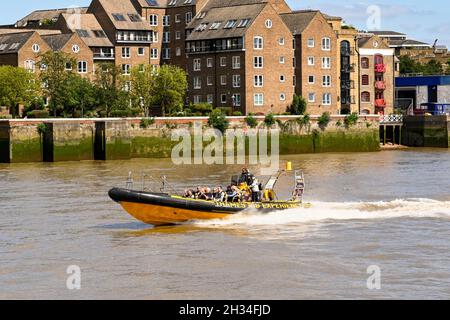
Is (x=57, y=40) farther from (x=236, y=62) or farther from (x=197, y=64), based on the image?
(x=236, y=62)

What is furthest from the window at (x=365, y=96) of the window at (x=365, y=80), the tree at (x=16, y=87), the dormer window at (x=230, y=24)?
the tree at (x=16, y=87)

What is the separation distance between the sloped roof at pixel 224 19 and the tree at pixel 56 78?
13.1m

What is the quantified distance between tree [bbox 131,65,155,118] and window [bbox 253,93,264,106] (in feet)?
30.6

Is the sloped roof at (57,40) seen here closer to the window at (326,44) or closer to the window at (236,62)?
Answer: the window at (236,62)

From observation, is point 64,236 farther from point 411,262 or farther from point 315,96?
point 315,96

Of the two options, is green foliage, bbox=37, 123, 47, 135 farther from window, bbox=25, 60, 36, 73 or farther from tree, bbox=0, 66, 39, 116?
window, bbox=25, 60, 36, 73

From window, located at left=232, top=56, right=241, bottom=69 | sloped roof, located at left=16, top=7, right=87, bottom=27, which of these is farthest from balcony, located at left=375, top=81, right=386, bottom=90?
sloped roof, located at left=16, top=7, right=87, bottom=27

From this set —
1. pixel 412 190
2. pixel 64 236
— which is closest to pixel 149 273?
pixel 64 236

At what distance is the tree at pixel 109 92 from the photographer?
87562 mm

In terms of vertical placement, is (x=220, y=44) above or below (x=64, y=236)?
above

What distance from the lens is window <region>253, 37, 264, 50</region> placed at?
314 feet
